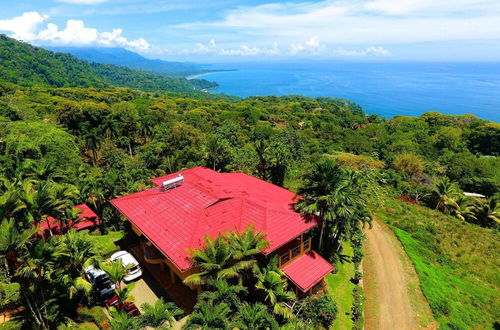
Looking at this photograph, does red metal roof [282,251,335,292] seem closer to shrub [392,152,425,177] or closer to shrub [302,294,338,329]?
shrub [302,294,338,329]

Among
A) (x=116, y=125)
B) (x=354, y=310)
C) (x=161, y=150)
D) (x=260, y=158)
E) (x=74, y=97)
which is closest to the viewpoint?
(x=354, y=310)

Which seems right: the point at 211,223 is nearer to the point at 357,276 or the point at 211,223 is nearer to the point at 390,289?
the point at 357,276

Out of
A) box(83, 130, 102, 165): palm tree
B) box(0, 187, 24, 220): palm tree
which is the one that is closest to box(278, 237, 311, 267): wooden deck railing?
box(0, 187, 24, 220): palm tree

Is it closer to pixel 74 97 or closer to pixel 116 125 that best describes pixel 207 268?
pixel 116 125

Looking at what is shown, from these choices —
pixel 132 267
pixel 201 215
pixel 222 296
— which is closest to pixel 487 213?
pixel 201 215

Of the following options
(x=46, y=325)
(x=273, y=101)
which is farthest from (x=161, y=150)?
(x=273, y=101)

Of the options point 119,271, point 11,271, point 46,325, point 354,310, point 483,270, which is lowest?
point 483,270

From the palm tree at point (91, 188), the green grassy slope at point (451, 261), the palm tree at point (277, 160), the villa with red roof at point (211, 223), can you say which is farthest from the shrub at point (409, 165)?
the palm tree at point (91, 188)

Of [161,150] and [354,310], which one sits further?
[161,150]
